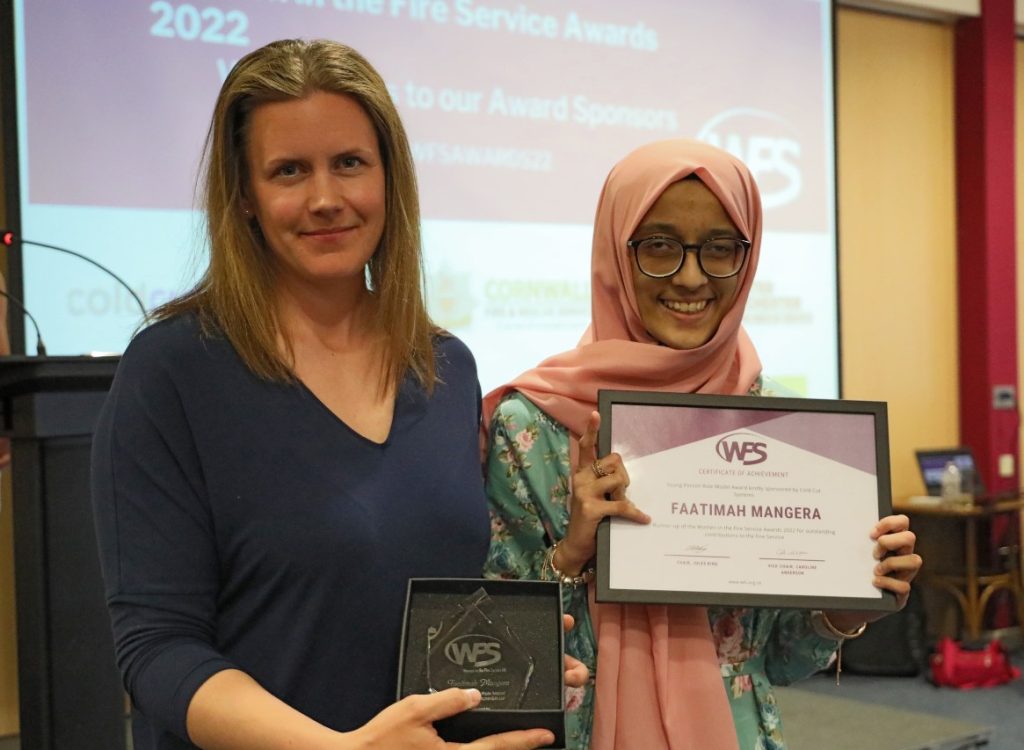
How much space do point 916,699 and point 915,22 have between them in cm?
350

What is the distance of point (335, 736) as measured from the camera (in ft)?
3.51

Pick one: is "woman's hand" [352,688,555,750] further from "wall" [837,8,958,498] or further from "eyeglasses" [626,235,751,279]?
"wall" [837,8,958,498]

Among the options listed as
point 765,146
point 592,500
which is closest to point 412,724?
point 592,500

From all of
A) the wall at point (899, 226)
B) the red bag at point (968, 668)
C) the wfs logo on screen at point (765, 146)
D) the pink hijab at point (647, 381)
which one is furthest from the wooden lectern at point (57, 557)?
the wall at point (899, 226)

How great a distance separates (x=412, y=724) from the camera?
1.04 m

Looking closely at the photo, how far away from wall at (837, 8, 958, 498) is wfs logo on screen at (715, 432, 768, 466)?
14.0 ft

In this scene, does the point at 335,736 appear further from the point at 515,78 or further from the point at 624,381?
the point at 515,78

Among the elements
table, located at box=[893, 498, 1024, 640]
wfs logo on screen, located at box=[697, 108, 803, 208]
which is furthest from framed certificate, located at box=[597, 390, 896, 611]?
table, located at box=[893, 498, 1024, 640]

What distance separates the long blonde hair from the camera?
122 cm

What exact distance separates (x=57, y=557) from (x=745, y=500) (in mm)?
1364

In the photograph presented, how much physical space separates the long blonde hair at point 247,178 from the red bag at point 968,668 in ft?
14.6

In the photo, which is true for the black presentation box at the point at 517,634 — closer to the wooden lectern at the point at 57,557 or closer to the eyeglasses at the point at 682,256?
the eyeglasses at the point at 682,256

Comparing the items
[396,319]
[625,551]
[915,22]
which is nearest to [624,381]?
[625,551]

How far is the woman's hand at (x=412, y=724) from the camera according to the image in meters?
1.04
